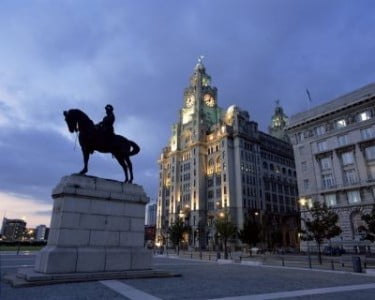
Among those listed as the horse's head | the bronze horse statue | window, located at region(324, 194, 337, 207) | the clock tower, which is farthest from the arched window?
the horse's head

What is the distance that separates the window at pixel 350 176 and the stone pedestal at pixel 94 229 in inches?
2051

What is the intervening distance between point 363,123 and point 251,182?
5661 centimetres

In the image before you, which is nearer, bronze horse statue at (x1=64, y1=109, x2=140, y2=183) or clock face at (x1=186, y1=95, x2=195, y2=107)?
bronze horse statue at (x1=64, y1=109, x2=140, y2=183)

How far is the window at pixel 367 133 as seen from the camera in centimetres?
5533

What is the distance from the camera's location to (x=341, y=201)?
56344mm

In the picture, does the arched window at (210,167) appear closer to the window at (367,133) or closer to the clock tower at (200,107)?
the clock tower at (200,107)

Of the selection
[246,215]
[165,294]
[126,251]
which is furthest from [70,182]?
[246,215]

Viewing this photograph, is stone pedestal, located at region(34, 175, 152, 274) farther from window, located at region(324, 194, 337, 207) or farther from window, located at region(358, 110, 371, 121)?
window, located at region(358, 110, 371, 121)

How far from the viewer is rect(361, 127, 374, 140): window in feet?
182

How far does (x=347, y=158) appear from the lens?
190ft

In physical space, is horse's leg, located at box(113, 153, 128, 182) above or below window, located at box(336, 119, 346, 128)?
below

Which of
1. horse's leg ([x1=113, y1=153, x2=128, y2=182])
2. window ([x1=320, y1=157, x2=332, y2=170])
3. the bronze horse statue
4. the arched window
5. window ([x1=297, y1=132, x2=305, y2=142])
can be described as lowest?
horse's leg ([x1=113, y1=153, x2=128, y2=182])

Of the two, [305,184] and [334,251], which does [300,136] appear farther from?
[334,251]

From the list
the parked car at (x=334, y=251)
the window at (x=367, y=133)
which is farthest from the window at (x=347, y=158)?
the parked car at (x=334, y=251)
